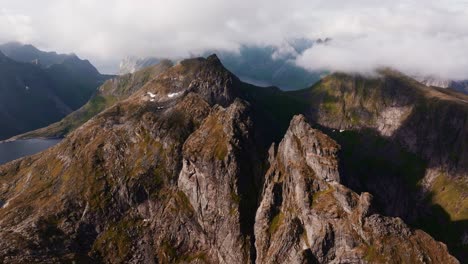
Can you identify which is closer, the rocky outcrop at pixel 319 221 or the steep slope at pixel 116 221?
the rocky outcrop at pixel 319 221

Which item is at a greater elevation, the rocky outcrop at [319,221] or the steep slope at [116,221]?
the rocky outcrop at [319,221]

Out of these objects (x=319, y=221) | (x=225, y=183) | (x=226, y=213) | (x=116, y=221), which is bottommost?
(x=116, y=221)

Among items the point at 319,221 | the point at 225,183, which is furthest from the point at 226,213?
the point at 319,221

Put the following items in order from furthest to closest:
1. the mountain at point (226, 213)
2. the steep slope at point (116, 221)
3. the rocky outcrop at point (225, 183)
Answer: the steep slope at point (116, 221)
the rocky outcrop at point (225, 183)
the mountain at point (226, 213)

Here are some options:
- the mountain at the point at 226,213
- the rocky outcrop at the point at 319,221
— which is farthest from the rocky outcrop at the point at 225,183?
the rocky outcrop at the point at 319,221

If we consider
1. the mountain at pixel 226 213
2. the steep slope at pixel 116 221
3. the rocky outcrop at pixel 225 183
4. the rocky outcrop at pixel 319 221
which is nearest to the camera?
the rocky outcrop at pixel 319 221

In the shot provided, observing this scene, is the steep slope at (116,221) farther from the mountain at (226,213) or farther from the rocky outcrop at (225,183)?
the rocky outcrop at (225,183)

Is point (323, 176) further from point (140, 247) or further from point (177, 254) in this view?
point (140, 247)

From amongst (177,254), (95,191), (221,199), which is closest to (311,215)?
(221,199)

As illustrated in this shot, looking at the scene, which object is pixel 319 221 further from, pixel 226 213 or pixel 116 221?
pixel 116 221
